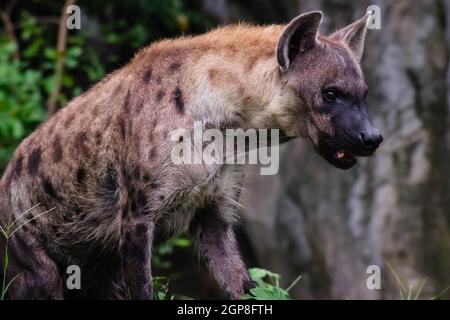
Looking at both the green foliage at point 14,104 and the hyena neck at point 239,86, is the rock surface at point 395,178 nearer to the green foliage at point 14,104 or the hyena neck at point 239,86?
the green foliage at point 14,104

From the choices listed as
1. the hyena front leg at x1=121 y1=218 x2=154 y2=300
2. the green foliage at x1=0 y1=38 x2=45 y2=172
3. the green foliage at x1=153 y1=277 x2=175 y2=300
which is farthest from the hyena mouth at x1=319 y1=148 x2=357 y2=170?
the green foliage at x1=0 y1=38 x2=45 y2=172

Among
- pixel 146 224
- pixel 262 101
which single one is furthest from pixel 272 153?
pixel 146 224

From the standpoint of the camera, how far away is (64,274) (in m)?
5.79

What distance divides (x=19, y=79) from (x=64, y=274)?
160 inches

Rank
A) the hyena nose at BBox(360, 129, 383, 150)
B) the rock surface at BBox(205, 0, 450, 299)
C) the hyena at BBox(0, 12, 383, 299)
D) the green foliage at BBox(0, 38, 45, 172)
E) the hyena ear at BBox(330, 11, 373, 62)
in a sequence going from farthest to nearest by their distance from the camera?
the green foliage at BBox(0, 38, 45, 172) → the rock surface at BBox(205, 0, 450, 299) → the hyena ear at BBox(330, 11, 373, 62) → the hyena at BBox(0, 12, 383, 299) → the hyena nose at BBox(360, 129, 383, 150)

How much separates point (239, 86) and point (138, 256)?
1116 mm

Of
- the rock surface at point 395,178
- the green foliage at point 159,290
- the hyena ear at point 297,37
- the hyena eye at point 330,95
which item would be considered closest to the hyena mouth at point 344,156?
the hyena eye at point 330,95

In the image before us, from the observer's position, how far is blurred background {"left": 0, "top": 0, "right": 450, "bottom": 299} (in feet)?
28.6

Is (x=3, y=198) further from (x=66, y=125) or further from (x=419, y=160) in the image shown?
(x=419, y=160)

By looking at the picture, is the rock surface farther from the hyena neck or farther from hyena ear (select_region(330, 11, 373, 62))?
the hyena neck

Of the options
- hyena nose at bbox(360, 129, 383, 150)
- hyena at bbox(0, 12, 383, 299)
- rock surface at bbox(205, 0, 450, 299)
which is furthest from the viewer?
rock surface at bbox(205, 0, 450, 299)

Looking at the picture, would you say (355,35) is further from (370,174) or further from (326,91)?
(370,174)

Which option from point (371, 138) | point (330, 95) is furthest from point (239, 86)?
point (371, 138)

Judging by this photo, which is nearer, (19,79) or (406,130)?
(406,130)
